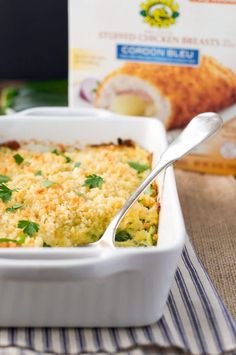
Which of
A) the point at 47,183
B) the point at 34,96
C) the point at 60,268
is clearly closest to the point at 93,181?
the point at 47,183

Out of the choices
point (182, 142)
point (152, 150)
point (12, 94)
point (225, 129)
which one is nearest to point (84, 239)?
point (182, 142)

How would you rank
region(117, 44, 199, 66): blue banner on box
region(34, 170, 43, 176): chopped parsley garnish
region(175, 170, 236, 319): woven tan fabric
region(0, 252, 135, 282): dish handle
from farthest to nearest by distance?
1. region(117, 44, 199, 66): blue banner on box
2. region(34, 170, 43, 176): chopped parsley garnish
3. region(175, 170, 236, 319): woven tan fabric
4. region(0, 252, 135, 282): dish handle

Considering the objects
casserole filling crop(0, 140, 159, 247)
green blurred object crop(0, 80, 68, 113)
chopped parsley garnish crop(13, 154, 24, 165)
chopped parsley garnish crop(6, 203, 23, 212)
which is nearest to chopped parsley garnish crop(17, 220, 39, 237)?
casserole filling crop(0, 140, 159, 247)

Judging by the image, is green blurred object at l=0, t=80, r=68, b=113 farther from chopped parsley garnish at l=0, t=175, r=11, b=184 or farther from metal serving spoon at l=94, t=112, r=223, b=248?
metal serving spoon at l=94, t=112, r=223, b=248

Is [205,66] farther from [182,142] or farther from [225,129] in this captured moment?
[182,142]

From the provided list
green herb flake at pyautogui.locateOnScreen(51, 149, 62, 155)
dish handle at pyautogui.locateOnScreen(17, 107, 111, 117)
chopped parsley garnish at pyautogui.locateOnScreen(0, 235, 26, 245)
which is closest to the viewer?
chopped parsley garnish at pyautogui.locateOnScreen(0, 235, 26, 245)

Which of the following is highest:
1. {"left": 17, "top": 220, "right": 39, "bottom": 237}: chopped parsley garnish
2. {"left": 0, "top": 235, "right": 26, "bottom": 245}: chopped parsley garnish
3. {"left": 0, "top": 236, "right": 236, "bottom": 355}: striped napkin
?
{"left": 17, "top": 220, "right": 39, "bottom": 237}: chopped parsley garnish

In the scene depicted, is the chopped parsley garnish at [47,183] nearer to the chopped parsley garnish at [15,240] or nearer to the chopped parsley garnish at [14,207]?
the chopped parsley garnish at [14,207]
